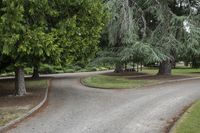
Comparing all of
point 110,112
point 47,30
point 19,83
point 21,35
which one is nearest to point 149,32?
point 19,83

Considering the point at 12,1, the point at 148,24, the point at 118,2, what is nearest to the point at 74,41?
the point at 12,1

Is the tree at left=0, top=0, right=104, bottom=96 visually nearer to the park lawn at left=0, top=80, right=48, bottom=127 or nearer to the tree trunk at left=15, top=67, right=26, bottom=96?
the tree trunk at left=15, top=67, right=26, bottom=96

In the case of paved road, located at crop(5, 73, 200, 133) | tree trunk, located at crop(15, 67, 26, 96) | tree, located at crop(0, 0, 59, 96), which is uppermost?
tree, located at crop(0, 0, 59, 96)

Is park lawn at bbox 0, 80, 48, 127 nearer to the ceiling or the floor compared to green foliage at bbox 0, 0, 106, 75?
nearer to the floor

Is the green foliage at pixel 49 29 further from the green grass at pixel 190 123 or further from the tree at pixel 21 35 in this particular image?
the green grass at pixel 190 123

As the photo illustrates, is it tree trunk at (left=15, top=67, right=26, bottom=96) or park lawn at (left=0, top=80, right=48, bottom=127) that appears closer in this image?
park lawn at (left=0, top=80, right=48, bottom=127)

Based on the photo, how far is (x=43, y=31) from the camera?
1430 cm

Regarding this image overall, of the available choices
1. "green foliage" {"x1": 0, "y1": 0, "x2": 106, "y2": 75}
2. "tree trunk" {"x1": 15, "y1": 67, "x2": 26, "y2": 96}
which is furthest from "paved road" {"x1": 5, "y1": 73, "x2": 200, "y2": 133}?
"green foliage" {"x1": 0, "y1": 0, "x2": 106, "y2": 75}

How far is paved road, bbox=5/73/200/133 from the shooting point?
381 inches

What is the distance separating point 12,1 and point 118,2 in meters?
13.4

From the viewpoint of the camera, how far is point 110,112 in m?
12.1

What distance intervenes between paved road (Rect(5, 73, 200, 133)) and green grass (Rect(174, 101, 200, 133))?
55 centimetres

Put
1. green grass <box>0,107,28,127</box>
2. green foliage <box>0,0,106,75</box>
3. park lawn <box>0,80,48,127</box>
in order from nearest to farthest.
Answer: green grass <box>0,107,28,127</box>
park lawn <box>0,80,48,127</box>
green foliage <box>0,0,106,75</box>

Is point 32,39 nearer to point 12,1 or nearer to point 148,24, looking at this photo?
point 12,1
